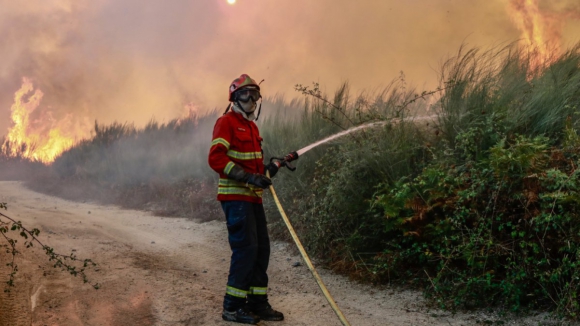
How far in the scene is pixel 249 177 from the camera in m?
4.55

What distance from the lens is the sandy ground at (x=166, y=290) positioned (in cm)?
483

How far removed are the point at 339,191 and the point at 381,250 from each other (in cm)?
87

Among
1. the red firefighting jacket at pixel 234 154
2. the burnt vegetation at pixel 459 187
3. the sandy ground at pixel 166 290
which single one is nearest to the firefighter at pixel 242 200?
the red firefighting jacket at pixel 234 154

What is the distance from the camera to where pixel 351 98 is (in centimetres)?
916

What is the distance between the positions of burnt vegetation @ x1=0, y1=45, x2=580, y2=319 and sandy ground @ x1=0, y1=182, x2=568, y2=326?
29 centimetres

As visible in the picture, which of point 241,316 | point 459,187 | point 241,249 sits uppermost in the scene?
point 459,187

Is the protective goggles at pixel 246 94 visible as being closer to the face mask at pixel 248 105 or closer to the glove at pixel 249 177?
the face mask at pixel 248 105

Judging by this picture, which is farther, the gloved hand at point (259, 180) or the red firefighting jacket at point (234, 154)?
the red firefighting jacket at point (234, 154)

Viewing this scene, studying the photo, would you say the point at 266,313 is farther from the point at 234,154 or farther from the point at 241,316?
the point at 234,154

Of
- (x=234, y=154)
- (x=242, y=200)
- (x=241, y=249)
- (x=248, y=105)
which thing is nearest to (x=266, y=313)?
(x=241, y=249)

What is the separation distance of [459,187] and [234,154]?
7.53 feet

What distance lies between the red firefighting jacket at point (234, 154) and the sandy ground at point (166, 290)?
1196 mm

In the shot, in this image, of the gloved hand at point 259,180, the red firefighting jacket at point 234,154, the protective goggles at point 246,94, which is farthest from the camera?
the protective goggles at point 246,94

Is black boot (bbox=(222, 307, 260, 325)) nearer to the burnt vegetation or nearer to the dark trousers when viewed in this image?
the dark trousers
